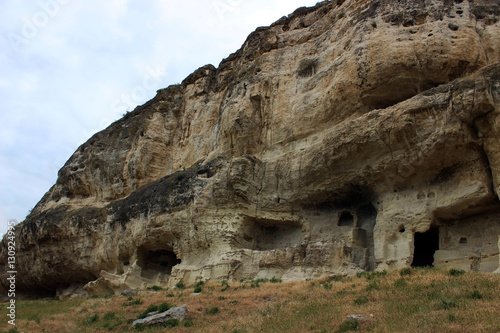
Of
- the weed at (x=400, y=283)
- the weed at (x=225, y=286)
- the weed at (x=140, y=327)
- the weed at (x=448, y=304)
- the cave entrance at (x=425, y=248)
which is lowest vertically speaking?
the weed at (x=140, y=327)

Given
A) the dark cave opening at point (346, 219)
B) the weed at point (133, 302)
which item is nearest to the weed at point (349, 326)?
the weed at point (133, 302)

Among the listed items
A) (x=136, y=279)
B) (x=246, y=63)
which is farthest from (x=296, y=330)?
(x=246, y=63)

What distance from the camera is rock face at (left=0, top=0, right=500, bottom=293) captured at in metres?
17.0

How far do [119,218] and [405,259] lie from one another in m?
15.4

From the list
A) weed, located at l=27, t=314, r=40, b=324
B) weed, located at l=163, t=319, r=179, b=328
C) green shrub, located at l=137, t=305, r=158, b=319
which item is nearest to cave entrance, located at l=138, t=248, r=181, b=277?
weed, located at l=27, t=314, r=40, b=324

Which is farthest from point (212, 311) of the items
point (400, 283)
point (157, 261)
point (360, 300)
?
point (157, 261)

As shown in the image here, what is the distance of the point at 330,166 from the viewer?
19906 mm

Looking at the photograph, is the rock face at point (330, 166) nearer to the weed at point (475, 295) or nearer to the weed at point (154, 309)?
the weed at point (475, 295)

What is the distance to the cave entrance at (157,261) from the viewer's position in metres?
25.3

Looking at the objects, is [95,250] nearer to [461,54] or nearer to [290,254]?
[290,254]

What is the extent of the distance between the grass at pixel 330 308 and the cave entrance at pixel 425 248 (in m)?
4.23

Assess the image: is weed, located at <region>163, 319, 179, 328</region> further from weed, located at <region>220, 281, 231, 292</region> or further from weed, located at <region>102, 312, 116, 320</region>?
weed, located at <region>220, 281, 231, 292</region>

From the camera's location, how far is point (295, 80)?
24016mm

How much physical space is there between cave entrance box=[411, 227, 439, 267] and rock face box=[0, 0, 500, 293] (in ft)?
0.18
